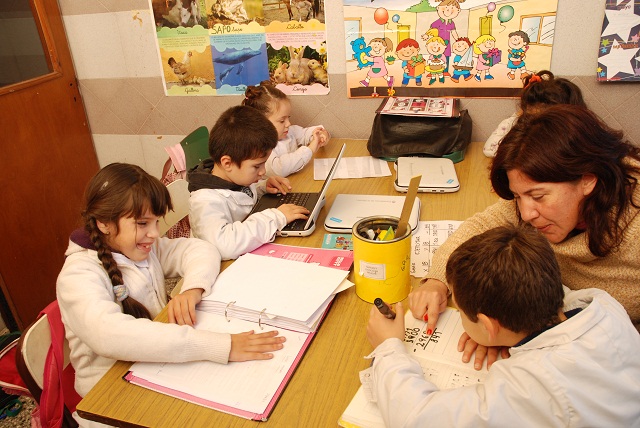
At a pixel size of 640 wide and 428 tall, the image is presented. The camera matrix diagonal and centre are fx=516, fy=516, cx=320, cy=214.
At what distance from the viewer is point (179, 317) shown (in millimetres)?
1109

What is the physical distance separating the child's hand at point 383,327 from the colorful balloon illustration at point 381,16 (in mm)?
1455

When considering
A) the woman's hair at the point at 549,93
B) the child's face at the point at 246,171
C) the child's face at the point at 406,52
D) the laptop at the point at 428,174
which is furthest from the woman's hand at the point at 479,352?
the child's face at the point at 406,52

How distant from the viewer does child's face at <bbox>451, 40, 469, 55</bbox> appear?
205cm

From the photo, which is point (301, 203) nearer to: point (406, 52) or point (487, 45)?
point (406, 52)

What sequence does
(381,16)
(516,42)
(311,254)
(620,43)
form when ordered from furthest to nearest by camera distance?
(381,16)
(516,42)
(620,43)
(311,254)

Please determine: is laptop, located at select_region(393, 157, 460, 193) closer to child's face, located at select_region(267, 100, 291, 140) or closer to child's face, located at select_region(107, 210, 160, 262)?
child's face, located at select_region(267, 100, 291, 140)

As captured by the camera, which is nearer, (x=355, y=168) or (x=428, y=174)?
(x=428, y=174)

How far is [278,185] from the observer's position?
5.75ft

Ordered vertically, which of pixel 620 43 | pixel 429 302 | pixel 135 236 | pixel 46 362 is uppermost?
pixel 620 43

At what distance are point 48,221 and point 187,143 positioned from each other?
954mm

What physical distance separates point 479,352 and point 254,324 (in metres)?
0.46

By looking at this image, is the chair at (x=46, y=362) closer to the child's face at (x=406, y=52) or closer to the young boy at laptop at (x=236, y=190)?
the young boy at laptop at (x=236, y=190)

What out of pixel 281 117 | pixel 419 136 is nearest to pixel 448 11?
pixel 419 136

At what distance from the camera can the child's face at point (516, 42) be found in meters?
1.99
